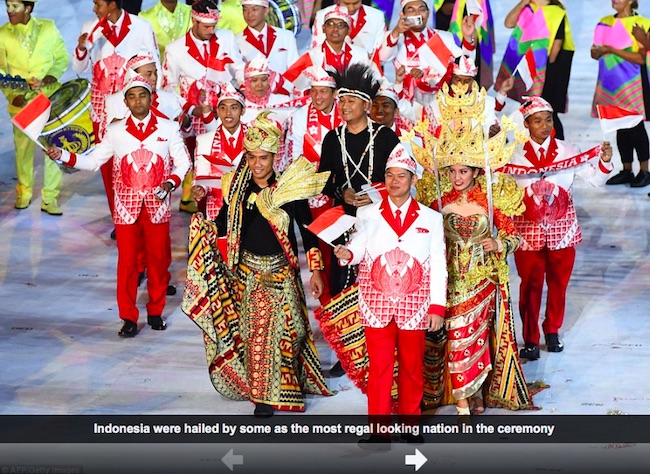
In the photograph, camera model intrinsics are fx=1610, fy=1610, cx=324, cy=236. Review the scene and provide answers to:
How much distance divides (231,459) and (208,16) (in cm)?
465

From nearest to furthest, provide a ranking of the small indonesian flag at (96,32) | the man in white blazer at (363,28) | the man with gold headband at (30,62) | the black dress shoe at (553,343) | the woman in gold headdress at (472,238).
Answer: the woman in gold headdress at (472,238) < the black dress shoe at (553,343) < the small indonesian flag at (96,32) < the man in white blazer at (363,28) < the man with gold headband at (30,62)

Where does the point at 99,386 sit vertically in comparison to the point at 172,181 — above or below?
below

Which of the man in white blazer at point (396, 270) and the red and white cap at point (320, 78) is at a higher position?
the red and white cap at point (320, 78)

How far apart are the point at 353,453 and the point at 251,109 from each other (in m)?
3.39

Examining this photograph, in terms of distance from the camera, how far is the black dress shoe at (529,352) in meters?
10.0

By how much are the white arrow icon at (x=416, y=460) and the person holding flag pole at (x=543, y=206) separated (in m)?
2.03

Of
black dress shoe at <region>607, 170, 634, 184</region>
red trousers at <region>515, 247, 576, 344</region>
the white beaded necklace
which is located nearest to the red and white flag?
the white beaded necklace

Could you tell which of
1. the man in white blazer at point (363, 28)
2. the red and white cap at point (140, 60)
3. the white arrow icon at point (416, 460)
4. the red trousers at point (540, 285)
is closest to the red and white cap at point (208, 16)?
the red and white cap at point (140, 60)

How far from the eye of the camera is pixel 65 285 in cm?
1154

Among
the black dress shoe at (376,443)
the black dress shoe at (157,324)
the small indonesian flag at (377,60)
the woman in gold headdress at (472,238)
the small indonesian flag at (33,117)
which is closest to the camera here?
the black dress shoe at (376,443)

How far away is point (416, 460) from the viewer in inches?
321

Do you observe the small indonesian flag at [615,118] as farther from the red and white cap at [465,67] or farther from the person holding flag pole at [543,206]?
the red and white cap at [465,67]

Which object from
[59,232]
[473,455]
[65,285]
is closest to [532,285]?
[473,455]

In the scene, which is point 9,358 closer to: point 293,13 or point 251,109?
point 251,109
